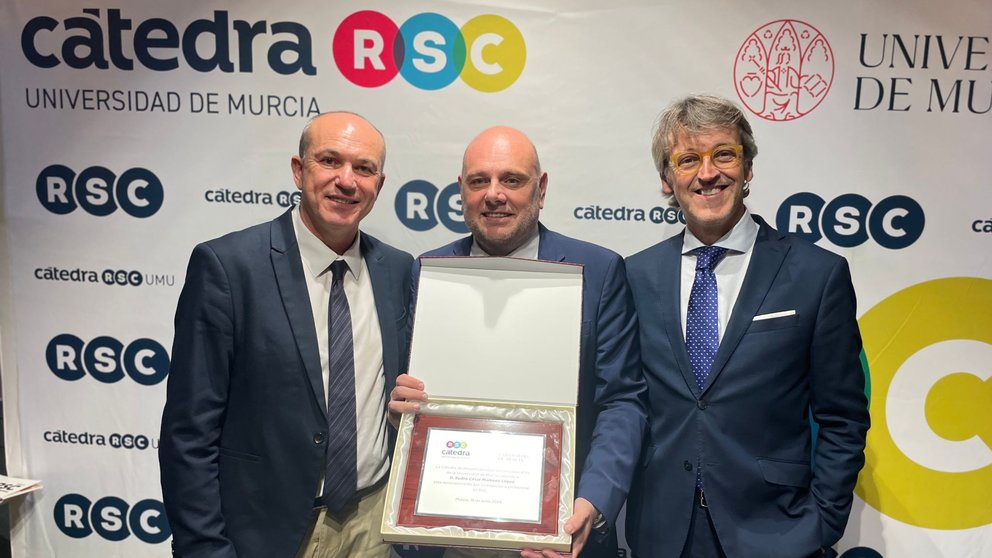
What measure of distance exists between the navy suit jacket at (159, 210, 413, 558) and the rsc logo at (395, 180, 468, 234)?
3.18 feet

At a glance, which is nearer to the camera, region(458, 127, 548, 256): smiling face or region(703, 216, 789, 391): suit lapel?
region(703, 216, 789, 391): suit lapel

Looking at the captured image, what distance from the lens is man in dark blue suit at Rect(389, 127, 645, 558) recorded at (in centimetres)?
214

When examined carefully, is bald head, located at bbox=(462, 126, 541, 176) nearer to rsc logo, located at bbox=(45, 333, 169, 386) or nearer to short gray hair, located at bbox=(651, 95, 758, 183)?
short gray hair, located at bbox=(651, 95, 758, 183)

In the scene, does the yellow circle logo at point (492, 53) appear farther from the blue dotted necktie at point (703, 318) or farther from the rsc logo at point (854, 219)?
the rsc logo at point (854, 219)

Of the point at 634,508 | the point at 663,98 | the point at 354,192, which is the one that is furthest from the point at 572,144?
the point at 634,508

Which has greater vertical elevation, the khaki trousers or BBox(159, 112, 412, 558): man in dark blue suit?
BBox(159, 112, 412, 558): man in dark blue suit

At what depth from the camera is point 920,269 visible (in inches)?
118

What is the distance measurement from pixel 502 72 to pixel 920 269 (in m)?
2.10

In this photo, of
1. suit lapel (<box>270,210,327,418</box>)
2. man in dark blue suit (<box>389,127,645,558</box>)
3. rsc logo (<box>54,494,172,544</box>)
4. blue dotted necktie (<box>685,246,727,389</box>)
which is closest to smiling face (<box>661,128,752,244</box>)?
blue dotted necktie (<box>685,246,727,389</box>)

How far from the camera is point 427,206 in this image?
10.2 ft

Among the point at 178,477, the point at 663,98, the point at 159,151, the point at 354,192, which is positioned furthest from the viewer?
the point at 159,151

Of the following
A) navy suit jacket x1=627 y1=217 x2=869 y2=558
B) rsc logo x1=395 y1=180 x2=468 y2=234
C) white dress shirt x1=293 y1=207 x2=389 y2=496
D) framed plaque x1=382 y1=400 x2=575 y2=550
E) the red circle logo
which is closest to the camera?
framed plaque x1=382 y1=400 x2=575 y2=550

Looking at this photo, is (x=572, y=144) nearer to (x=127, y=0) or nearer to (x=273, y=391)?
(x=273, y=391)

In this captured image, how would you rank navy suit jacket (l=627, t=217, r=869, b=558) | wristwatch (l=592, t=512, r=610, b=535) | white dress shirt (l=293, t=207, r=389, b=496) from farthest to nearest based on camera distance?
white dress shirt (l=293, t=207, r=389, b=496)
navy suit jacket (l=627, t=217, r=869, b=558)
wristwatch (l=592, t=512, r=610, b=535)
